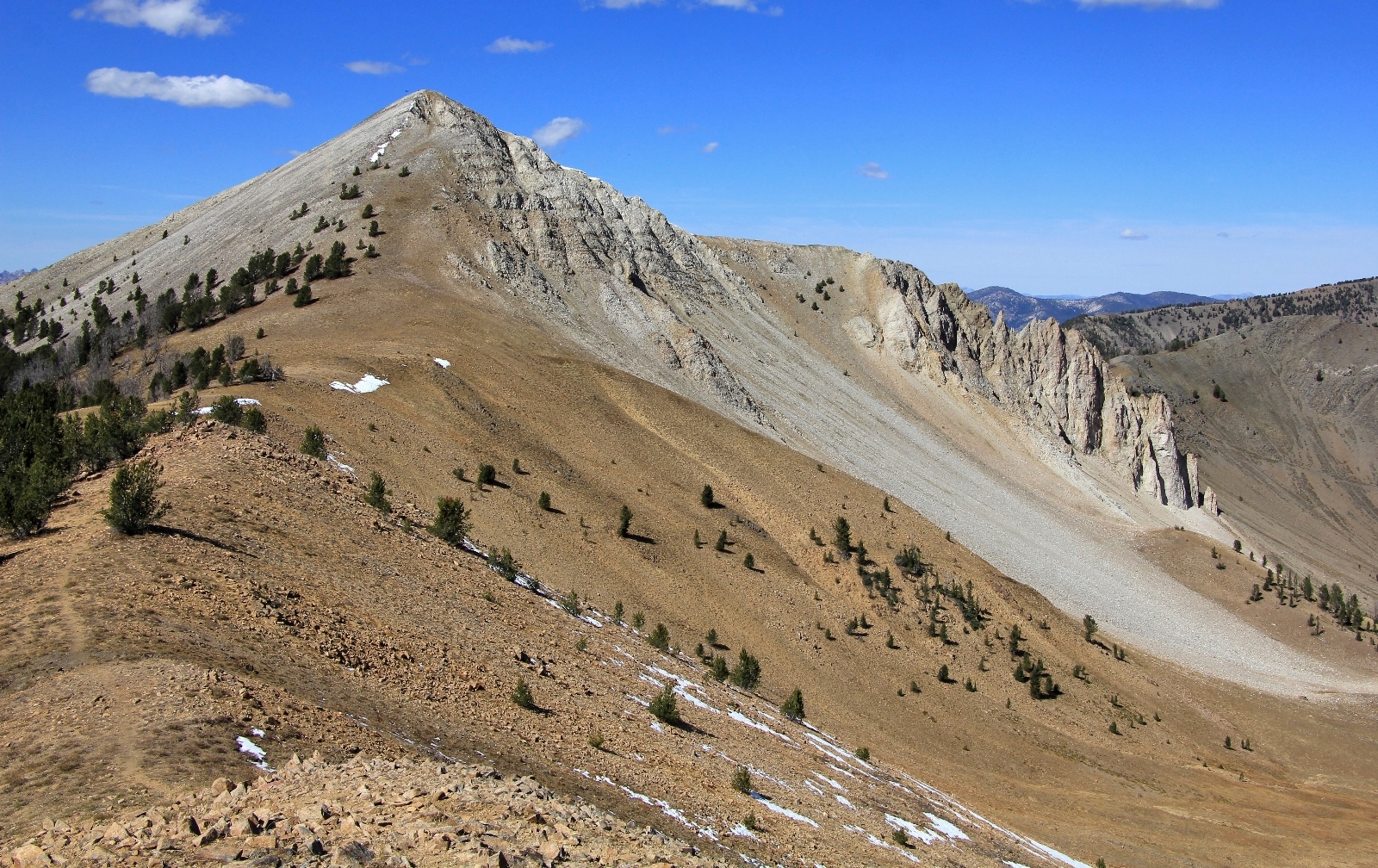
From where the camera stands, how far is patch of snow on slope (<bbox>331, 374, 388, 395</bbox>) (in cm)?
3281

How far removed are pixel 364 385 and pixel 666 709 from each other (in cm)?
2059

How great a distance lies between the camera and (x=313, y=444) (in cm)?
2611

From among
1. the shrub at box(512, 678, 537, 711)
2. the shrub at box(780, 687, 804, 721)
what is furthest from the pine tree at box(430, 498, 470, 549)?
the shrub at box(780, 687, 804, 721)

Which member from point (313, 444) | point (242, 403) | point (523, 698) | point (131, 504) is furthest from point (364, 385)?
point (523, 698)

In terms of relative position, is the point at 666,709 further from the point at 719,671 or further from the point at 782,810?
the point at 719,671

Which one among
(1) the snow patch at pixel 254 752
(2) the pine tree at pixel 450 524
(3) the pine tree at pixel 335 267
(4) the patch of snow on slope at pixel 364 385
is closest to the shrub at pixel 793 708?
(2) the pine tree at pixel 450 524

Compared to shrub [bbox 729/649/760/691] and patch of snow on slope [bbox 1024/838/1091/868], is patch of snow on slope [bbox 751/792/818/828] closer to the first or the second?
patch of snow on slope [bbox 1024/838/1091/868]

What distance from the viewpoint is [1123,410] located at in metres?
82.1

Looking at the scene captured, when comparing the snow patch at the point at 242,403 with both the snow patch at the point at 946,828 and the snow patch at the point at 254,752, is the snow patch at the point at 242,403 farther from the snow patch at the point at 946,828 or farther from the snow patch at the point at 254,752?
the snow patch at the point at 946,828

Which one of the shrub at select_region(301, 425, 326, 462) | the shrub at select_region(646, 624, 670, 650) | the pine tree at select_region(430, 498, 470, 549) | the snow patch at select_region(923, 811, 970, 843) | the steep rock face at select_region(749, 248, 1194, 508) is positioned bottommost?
the snow patch at select_region(923, 811, 970, 843)

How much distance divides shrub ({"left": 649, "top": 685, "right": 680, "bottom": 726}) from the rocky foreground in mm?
6614

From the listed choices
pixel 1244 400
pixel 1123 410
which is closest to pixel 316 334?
pixel 1123 410

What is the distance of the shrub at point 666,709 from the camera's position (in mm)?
18047

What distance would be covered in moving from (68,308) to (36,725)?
191ft
